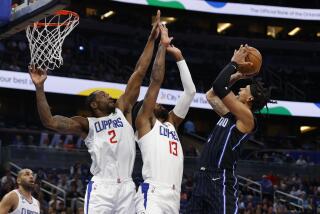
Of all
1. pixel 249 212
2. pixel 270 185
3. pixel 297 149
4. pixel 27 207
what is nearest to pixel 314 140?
pixel 297 149

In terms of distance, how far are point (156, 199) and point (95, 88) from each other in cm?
1632

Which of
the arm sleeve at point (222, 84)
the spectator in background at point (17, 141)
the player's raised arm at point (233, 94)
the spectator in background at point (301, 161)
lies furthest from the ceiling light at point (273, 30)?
the arm sleeve at point (222, 84)

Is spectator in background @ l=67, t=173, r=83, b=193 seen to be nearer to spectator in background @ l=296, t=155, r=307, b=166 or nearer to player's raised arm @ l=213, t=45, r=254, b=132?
spectator in background @ l=296, t=155, r=307, b=166

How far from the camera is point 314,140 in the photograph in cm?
2892

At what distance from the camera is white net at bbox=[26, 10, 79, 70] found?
7.60m

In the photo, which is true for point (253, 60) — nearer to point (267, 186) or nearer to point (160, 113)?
point (160, 113)

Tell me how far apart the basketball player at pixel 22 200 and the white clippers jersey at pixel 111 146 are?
7.47 feet

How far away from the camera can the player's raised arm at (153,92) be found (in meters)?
6.04

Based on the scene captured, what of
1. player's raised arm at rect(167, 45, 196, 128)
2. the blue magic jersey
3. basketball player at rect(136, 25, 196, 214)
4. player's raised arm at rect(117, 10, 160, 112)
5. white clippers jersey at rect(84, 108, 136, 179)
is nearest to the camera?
the blue magic jersey

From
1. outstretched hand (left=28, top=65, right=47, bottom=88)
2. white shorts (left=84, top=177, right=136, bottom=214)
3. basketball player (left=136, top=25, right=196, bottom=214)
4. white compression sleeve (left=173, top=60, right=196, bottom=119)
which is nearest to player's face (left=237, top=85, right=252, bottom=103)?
white compression sleeve (left=173, top=60, right=196, bottom=119)

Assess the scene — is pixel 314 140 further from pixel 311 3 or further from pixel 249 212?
pixel 249 212

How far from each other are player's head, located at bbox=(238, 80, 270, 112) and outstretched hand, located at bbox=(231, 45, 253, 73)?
0.55ft

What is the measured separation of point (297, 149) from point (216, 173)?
1998 cm

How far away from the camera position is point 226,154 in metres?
5.85
